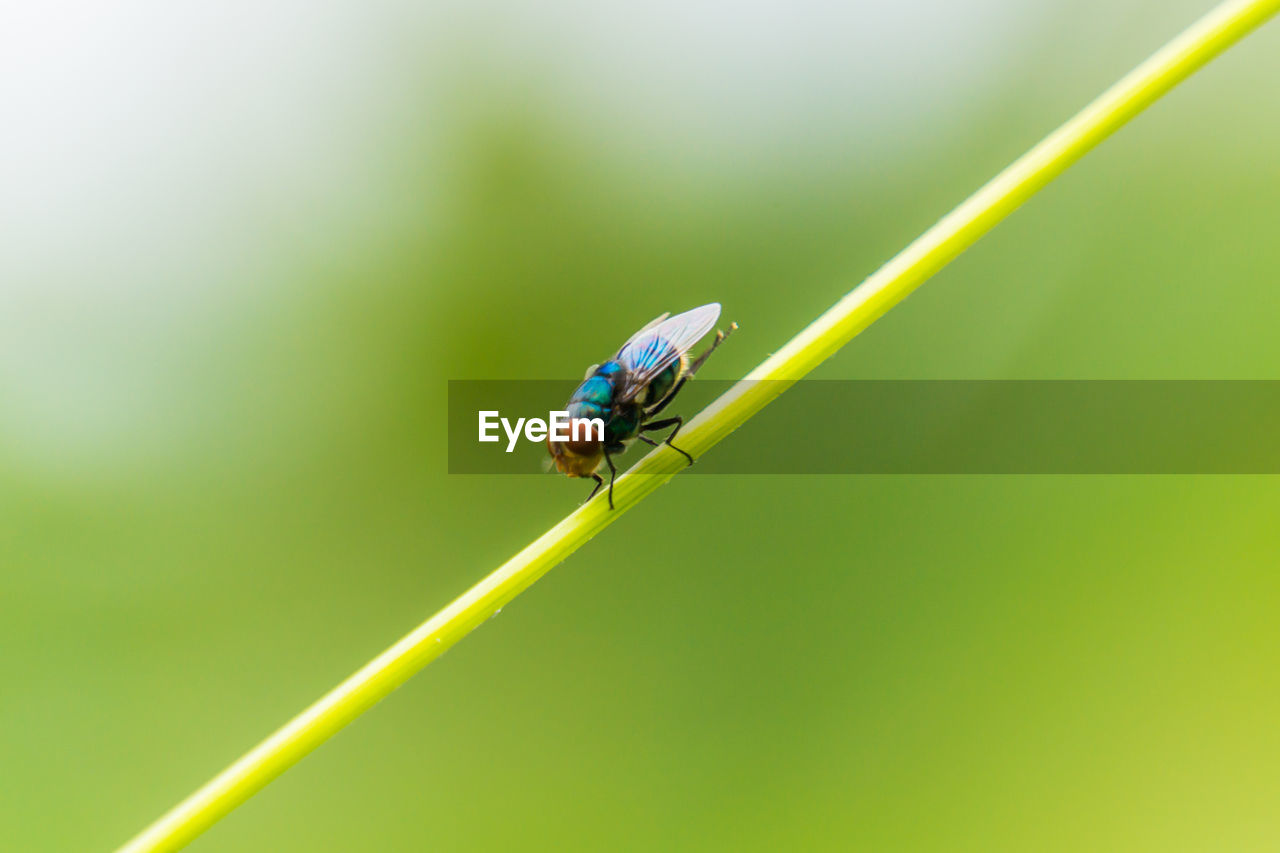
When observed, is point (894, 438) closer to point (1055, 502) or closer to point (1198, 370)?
point (1055, 502)

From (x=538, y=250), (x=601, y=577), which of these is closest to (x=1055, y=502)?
(x=601, y=577)

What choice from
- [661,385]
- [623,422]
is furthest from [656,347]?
[623,422]
